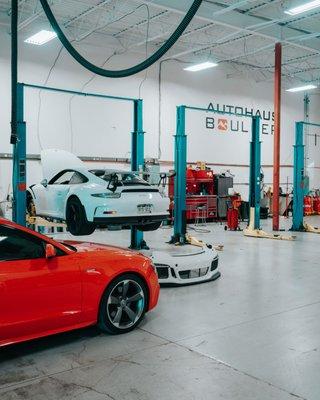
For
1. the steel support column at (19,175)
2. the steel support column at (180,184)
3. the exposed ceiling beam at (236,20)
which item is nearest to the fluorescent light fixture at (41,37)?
the exposed ceiling beam at (236,20)

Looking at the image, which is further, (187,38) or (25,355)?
(187,38)

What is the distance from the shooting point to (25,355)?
3936 mm

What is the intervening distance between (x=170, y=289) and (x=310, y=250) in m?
4.87

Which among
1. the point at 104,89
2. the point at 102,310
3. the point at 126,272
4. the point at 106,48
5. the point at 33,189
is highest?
the point at 106,48

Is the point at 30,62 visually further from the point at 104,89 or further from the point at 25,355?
the point at 25,355

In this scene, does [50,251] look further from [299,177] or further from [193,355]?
[299,177]

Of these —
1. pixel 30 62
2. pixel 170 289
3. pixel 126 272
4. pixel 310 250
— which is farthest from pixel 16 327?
pixel 30 62

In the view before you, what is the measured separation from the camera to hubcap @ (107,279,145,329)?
447cm

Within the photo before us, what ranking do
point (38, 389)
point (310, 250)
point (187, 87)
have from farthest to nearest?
point (187, 87) → point (310, 250) → point (38, 389)

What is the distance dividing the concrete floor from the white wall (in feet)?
31.0

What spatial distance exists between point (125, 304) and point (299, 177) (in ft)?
33.9

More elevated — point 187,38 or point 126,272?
point 187,38

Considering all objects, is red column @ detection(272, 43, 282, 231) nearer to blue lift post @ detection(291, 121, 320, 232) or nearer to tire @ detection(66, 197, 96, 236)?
blue lift post @ detection(291, 121, 320, 232)

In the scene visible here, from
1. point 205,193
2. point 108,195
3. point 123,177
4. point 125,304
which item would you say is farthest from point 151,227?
point 205,193
